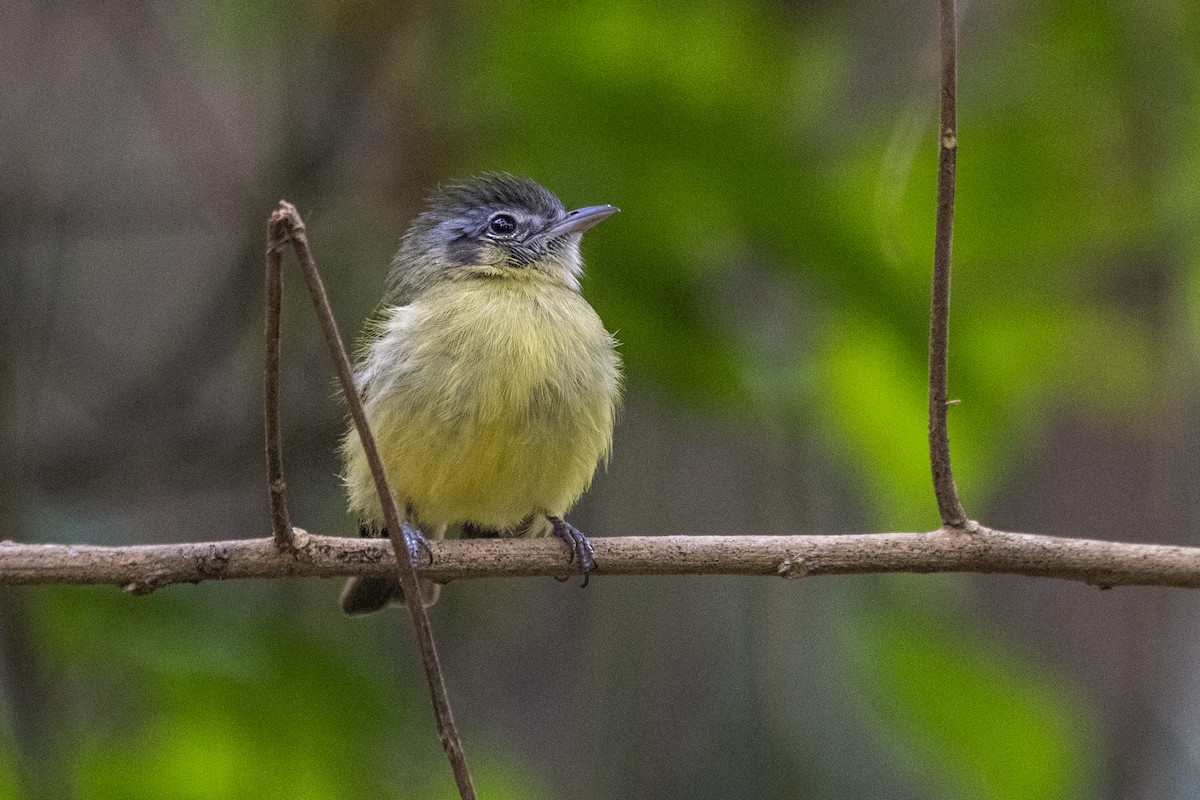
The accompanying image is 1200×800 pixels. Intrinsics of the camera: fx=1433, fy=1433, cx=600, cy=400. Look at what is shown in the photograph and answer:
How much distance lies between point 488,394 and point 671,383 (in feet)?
1.99

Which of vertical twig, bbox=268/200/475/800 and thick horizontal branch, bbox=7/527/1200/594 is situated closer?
vertical twig, bbox=268/200/475/800

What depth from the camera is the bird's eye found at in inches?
171

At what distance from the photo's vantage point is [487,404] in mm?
3514

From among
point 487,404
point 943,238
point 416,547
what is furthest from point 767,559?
point 487,404

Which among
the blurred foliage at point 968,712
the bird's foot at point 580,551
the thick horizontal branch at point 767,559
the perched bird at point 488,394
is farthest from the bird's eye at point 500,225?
the thick horizontal branch at point 767,559

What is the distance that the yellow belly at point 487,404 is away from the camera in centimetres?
354

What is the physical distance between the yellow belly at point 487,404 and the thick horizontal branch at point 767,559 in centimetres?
82

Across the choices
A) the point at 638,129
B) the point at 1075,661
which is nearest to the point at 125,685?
the point at 638,129

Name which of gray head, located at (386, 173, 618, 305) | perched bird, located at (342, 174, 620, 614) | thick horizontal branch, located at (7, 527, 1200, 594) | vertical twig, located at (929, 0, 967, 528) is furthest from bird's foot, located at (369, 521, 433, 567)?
vertical twig, located at (929, 0, 967, 528)

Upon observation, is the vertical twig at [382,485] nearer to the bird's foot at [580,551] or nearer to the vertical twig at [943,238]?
the bird's foot at [580,551]

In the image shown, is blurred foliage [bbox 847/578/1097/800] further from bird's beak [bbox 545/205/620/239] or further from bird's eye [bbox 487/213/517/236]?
bird's eye [bbox 487/213/517/236]

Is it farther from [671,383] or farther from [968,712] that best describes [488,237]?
[968,712]

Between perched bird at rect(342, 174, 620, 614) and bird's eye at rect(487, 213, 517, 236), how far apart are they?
123 millimetres

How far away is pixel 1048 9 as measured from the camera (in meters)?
3.82
